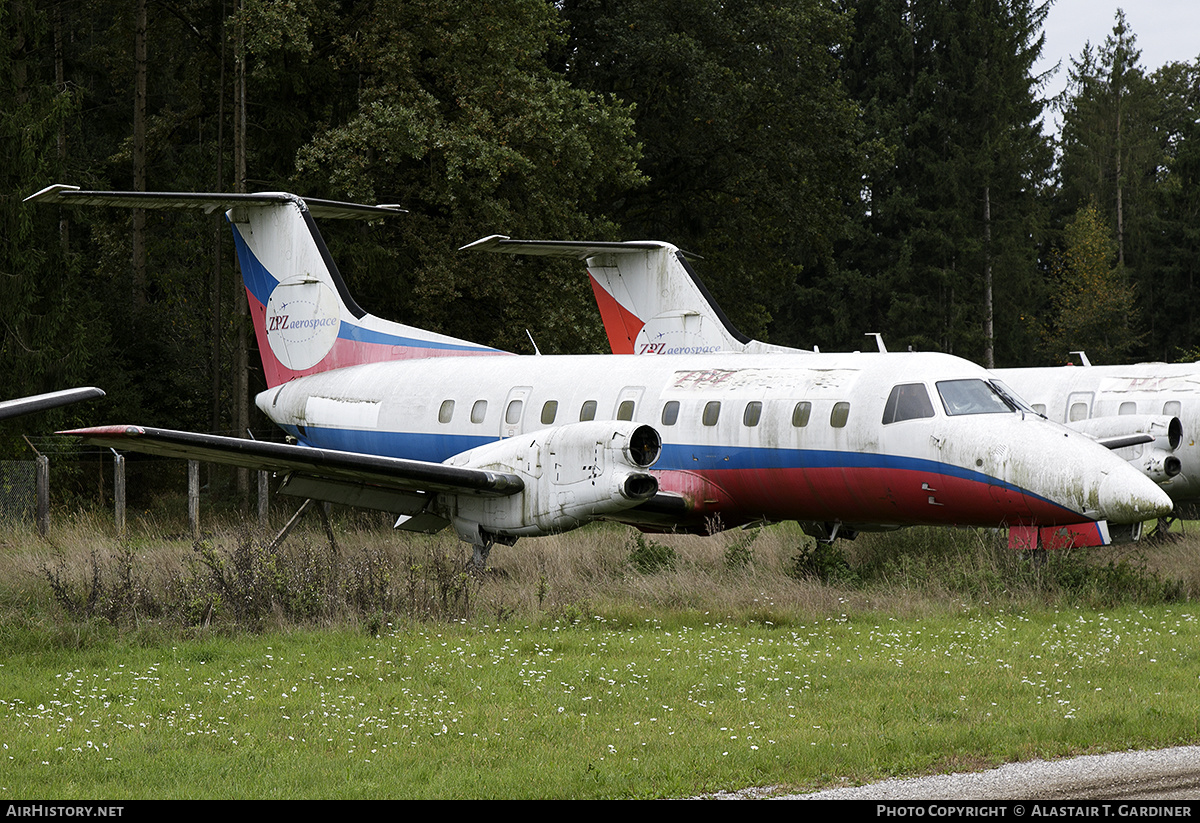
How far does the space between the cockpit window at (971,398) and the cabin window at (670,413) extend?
127 inches

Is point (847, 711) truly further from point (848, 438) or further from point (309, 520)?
point (309, 520)

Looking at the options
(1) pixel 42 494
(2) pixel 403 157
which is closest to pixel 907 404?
(1) pixel 42 494

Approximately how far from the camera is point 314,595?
12.2 m

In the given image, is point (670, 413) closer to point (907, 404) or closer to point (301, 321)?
point (907, 404)

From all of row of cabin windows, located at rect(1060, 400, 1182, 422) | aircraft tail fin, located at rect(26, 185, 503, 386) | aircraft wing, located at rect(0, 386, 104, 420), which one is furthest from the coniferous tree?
aircraft wing, located at rect(0, 386, 104, 420)

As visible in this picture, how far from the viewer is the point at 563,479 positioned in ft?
45.4

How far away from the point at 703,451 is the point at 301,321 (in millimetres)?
8148

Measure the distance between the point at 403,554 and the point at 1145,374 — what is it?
11.6m

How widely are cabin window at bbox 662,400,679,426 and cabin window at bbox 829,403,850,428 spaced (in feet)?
6.83

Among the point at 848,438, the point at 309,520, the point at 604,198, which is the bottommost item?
the point at 309,520

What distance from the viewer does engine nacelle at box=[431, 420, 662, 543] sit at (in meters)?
13.4

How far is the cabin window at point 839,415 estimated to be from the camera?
45.2 ft

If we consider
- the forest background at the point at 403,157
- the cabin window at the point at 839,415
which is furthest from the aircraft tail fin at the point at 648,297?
the forest background at the point at 403,157

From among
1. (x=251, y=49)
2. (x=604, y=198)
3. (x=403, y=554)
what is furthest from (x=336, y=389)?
(x=604, y=198)
